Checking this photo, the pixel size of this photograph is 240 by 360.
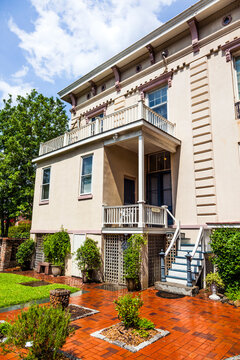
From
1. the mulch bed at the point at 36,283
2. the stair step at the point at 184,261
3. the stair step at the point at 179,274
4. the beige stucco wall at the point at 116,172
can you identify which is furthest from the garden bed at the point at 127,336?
the beige stucco wall at the point at 116,172

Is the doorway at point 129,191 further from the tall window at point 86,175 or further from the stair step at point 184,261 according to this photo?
the stair step at point 184,261

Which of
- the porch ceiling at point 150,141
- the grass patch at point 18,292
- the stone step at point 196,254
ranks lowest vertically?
the grass patch at point 18,292

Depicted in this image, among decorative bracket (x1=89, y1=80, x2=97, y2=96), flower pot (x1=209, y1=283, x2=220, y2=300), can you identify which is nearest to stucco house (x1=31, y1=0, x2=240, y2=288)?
flower pot (x1=209, y1=283, x2=220, y2=300)

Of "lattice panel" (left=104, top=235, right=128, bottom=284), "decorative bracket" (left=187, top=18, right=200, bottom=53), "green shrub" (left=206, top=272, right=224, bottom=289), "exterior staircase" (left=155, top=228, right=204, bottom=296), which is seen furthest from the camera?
"decorative bracket" (left=187, top=18, right=200, bottom=53)

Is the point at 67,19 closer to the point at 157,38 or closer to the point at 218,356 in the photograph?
the point at 157,38

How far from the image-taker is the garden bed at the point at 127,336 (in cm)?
424

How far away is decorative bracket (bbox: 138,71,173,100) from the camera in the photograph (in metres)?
12.3

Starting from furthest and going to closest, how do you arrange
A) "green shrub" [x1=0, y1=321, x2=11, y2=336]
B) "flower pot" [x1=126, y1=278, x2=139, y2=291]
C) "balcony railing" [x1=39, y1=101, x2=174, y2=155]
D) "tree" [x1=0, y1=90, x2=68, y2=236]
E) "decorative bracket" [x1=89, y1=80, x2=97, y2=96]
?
1. "tree" [x1=0, y1=90, x2=68, y2=236]
2. "decorative bracket" [x1=89, y1=80, x2=97, y2=96]
3. "balcony railing" [x1=39, y1=101, x2=174, y2=155]
4. "flower pot" [x1=126, y1=278, x2=139, y2=291]
5. "green shrub" [x1=0, y1=321, x2=11, y2=336]

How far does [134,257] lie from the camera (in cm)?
856

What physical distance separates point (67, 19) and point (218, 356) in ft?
31.8

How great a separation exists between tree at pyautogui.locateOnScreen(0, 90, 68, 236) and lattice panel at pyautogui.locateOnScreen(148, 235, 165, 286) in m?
11.6

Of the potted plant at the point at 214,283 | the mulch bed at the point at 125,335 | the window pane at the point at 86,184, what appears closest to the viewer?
the mulch bed at the point at 125,335

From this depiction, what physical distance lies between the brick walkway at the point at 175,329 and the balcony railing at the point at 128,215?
110 inches

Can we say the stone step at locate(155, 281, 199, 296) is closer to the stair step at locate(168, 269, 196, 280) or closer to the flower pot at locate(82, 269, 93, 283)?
the stair step at locate(168, 269, 196, 280)
